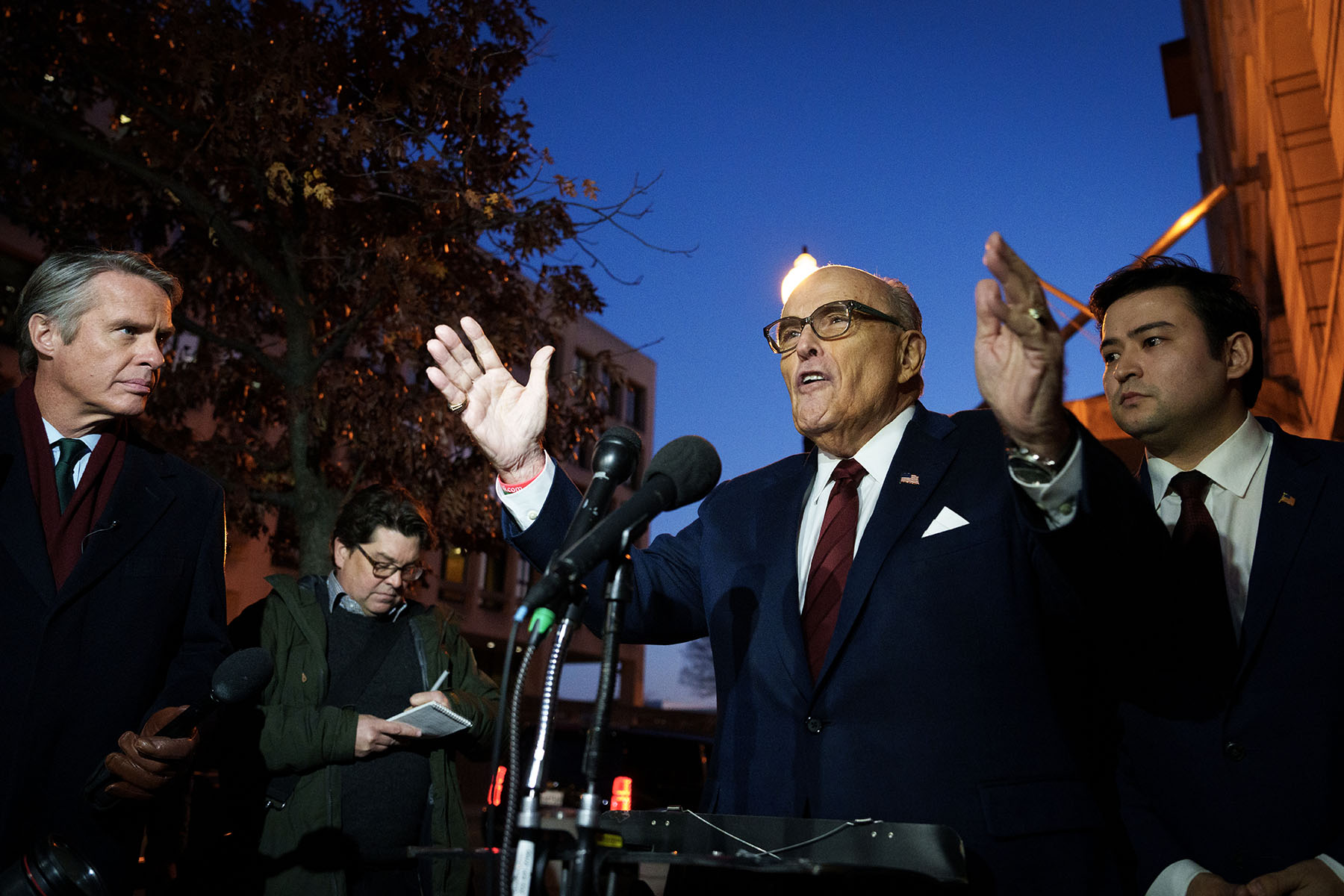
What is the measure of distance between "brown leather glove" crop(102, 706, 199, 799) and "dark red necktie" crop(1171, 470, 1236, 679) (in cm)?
278

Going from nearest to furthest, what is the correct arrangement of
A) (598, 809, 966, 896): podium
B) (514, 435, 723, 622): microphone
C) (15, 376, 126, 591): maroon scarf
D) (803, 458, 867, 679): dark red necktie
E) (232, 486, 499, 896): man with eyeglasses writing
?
(598, 809, 966, 896): podium, (514, 435, 723, 622): microphone, (803, 458, 867, 679): dark red necktie, (15, 376, 126, 591): maroon scarf, (232, 486, 499, 896): man with eyeglasses writing

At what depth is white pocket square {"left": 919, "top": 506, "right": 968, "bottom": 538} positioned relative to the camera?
2529 millimetres

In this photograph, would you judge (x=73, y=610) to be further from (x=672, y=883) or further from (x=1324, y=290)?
(x=1324, y=290)

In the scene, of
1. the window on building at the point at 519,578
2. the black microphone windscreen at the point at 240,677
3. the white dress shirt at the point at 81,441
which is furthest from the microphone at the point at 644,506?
the window on building at the point at 519,578

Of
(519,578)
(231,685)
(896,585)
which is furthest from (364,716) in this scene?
A: (519,578)

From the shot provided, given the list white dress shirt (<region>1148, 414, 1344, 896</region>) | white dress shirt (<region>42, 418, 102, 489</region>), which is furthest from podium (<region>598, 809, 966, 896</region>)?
white dress shirt (<region>42, 418, 102, 489</region>)

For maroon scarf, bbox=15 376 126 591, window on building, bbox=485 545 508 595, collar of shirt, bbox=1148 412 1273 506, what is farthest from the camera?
window on building, bbox=485 545 508 595

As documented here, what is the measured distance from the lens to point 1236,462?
287 centimetres

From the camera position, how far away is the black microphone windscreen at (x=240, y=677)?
2.57 m

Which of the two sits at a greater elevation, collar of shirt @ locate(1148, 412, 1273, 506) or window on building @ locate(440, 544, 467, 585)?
window on building @ locate(440, 544, 467, 585)

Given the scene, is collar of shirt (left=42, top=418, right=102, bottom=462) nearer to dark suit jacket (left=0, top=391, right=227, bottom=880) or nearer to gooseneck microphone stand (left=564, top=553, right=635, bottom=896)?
dark suit jacket (left=0, top=391, right=227, bottom=880)

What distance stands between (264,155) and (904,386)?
8.47 meters

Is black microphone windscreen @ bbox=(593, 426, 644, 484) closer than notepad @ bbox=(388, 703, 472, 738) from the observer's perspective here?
Yes

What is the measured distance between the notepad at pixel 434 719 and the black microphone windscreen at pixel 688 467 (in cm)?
242
